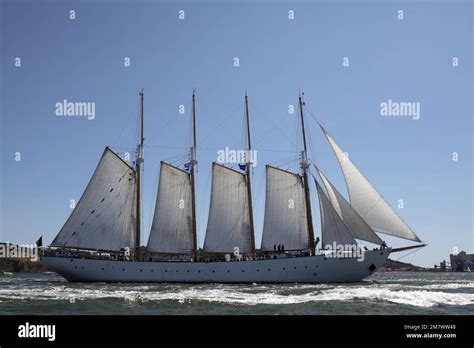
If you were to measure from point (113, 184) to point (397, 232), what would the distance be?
113 ft

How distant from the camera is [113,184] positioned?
59.5 m

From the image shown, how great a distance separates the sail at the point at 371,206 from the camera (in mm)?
51469

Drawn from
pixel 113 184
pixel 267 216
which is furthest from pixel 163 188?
pixel 267 216

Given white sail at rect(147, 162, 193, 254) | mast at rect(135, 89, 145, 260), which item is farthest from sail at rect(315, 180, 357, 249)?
mast at rect(135, 89, 145, 260)

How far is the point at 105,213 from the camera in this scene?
58.1 meters

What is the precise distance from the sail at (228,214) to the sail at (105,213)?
10381mm

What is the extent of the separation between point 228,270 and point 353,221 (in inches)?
632

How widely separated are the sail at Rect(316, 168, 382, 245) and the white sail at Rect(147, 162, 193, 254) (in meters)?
18.7

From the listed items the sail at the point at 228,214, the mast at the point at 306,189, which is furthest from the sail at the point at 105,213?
the mast at the point at 306,189

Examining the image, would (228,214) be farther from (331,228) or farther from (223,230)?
(331,228)

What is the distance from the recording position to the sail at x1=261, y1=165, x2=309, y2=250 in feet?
184

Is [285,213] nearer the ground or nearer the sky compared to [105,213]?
nearer the ground

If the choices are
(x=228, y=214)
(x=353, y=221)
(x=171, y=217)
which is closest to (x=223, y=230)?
(x=228, y=214)
